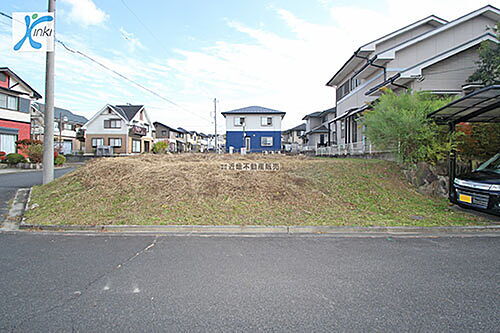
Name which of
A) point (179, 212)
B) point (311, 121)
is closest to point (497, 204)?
point (179, 212)

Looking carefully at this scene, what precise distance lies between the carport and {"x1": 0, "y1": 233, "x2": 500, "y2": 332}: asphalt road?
323 centimetres

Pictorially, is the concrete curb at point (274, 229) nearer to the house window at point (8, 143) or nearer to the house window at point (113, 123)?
the house window at point (8, 143)

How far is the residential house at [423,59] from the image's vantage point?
13.6 m

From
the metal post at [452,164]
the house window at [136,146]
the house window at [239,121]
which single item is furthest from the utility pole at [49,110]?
the house window at [136,146]

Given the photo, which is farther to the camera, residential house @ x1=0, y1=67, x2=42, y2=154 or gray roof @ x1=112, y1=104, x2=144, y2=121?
gray roof @ x1=112, y1=104, x2=144, y2=121

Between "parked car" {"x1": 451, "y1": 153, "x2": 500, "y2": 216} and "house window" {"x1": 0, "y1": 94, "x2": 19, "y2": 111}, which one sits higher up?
"house window" {"x1": 0, "y1": 94, "x2": 19, "y2": 111}

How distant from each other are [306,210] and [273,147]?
27466 millimetres

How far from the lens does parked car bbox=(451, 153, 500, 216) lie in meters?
5.86

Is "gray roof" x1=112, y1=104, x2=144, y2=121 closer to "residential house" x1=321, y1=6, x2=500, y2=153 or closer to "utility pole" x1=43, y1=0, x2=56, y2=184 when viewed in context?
"residential house" x1=321, y1=6, x2=500, y2=153

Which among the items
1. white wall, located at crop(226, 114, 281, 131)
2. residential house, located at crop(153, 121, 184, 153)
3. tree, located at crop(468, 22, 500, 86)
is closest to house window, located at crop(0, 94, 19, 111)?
white wall, located at crop(226, 114, 281, 131)

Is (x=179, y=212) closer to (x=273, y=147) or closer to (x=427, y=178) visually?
(x=427, y=178)

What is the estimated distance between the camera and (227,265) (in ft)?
13.2

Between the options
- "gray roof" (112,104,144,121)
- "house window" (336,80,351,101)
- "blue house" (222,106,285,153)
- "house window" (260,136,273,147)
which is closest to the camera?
"house window" (336,80,351,101)

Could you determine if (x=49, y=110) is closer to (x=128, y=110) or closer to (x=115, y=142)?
(x=115, y=142)
